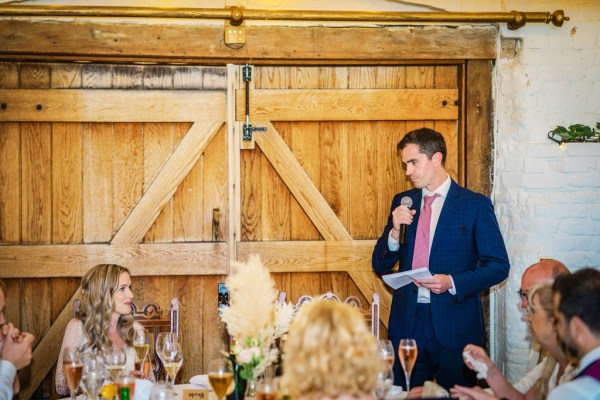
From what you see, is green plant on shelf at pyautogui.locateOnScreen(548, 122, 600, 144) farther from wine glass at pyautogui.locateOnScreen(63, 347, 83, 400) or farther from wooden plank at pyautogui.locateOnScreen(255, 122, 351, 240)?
wine glass at pyautogui.locateOnScreen(63, 347, 83, 400)

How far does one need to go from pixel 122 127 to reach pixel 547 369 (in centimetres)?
293

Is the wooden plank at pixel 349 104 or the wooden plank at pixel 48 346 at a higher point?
the wooden plank at pixel 349 104

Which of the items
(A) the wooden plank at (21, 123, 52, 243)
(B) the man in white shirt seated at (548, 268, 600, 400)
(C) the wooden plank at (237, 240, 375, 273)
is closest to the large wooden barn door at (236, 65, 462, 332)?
(C) the wooden plank at (237, 240, 375, 273)

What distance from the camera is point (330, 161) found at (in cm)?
486

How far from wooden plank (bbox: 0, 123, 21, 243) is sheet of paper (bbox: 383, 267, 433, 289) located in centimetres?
232

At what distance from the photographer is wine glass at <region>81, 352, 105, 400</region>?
9.16 ft

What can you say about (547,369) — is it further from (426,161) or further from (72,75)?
(72,75)

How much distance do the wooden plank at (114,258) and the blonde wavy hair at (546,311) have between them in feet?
7.40

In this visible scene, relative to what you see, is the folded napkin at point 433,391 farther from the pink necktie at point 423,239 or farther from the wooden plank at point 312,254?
the wooden plank at point 312,254

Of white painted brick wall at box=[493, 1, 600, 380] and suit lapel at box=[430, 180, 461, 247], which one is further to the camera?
white painted brick wall at box=[493, 1, 600, 380]

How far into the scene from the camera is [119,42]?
4539 mm

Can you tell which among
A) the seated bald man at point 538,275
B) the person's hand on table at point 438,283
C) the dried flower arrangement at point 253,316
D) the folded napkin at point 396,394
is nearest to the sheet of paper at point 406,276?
the person's hand on table at point 438,283

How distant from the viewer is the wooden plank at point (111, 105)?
4613mm

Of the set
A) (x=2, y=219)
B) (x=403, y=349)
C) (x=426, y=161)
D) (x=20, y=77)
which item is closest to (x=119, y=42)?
(x=20, y=77)
